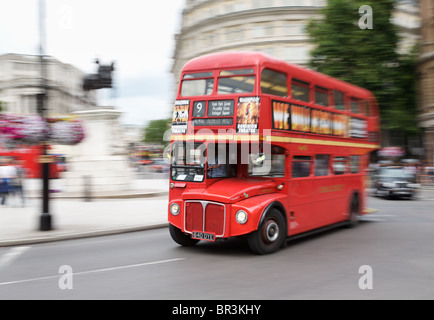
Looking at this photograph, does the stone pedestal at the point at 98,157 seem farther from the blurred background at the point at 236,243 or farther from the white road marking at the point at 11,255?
the white road marking at the point at 11,255

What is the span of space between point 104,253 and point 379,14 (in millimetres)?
29474

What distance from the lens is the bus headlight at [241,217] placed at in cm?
814

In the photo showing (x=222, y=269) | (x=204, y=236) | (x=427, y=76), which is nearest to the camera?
(x=222, y=269)

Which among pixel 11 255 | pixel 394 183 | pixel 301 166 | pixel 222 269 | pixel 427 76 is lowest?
pixel 11 255

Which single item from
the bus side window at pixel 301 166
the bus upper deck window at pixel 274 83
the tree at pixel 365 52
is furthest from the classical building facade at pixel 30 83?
the bus upper deck window at pixel 274 83

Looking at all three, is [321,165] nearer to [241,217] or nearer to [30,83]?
[241,217]

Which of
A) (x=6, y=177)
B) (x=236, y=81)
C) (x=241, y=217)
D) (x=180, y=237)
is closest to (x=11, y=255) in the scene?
(x=180, y=237)

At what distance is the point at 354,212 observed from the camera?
493 inches

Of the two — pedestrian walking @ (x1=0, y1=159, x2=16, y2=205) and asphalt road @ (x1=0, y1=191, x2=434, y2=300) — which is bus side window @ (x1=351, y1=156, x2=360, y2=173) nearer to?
asphalt road @ (x1=0, y1=191, x2=434, y2=300)

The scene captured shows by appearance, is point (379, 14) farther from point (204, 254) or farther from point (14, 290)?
point (14, 290)

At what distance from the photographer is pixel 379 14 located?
32.4 meters

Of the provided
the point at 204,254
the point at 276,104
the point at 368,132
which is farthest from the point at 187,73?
the point at 368,132

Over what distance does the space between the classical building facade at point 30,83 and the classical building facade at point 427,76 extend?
48.5 m

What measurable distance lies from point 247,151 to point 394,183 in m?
14.3
